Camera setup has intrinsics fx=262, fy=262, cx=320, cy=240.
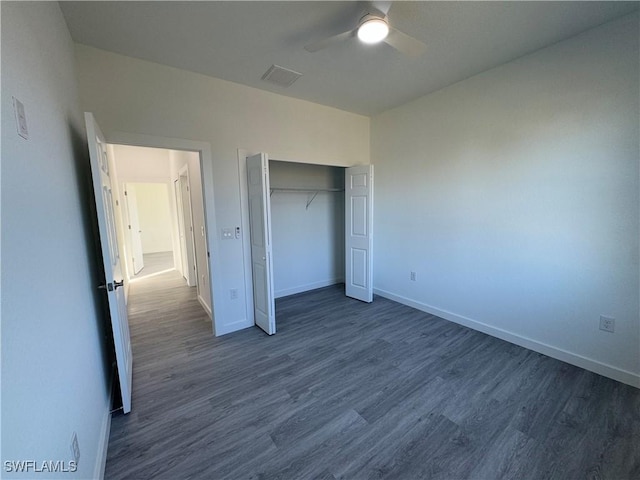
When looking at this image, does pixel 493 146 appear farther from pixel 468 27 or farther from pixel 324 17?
pixel 324 17

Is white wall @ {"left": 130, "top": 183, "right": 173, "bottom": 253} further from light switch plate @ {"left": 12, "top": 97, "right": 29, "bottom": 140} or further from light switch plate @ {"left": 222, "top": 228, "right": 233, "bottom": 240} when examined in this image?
light switch plate @ {"left": 12, "top": 97, "right": 29, "bottom": 140}

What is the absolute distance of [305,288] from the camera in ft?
15.0

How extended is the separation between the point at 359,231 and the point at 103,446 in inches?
129

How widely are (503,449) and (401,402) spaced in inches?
24.9

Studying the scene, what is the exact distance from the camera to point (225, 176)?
292cm

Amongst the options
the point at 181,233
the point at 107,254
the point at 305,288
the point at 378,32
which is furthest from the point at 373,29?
the point at 181,233

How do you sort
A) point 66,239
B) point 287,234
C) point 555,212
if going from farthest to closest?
point 287,234, point 555,212, point 66,239

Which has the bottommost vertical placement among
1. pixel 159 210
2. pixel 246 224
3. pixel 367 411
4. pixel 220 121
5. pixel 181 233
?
pixel 367 411

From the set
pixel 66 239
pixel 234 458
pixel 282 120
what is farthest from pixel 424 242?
pixel 66 239

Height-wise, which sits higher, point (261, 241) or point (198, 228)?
point (198, 228)

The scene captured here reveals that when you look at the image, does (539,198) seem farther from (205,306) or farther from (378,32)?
(205,306)

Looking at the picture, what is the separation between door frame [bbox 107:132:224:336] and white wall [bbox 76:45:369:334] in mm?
14

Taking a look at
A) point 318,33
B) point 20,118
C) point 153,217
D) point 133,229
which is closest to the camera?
point 20,118

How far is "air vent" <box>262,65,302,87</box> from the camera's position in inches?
102
